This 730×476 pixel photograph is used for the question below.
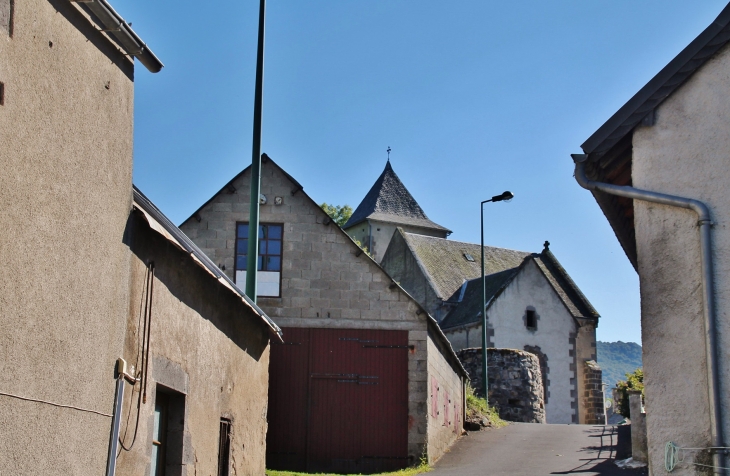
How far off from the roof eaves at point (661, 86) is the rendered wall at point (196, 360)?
3.91 metres

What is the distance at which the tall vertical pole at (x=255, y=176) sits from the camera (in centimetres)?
1334

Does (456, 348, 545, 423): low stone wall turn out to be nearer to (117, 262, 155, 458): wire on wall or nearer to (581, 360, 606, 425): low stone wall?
(581, 360, 606, 425): low stone wall

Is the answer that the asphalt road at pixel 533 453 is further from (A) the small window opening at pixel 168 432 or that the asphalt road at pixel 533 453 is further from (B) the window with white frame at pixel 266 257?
(A) the small window opening at pixel 168 432

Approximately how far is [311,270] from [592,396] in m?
23.6

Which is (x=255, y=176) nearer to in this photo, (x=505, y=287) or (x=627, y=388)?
(x=627, y=388)

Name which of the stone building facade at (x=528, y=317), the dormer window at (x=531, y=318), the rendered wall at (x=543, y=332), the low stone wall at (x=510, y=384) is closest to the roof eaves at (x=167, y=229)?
the low stone wall at (x=510, y=384)

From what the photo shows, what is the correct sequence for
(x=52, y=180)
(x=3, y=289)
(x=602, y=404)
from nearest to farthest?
(x=3, y=289)
(x=52, y=180)
(x=602, y=404)

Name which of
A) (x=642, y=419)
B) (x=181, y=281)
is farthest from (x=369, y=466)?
(x=181, y=281)

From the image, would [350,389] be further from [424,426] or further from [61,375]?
[61,375]

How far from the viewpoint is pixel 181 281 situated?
866 centimetres

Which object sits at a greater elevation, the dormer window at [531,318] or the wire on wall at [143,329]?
the dormer window at [531,318]

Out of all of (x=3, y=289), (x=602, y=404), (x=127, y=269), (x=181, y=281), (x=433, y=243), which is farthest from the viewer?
(x=433, y=243)

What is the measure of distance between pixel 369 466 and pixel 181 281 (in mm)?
9588

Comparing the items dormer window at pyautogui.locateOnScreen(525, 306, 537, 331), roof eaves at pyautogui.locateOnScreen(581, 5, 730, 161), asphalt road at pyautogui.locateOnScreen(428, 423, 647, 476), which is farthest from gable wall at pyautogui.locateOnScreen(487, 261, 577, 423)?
roof eaves at pyautogui.locateOnScreen(581, 5, 730, 161)
